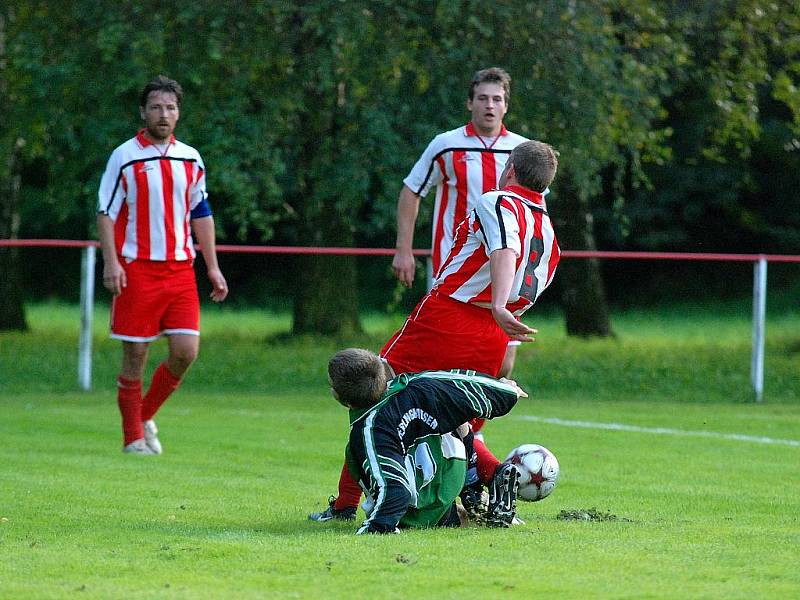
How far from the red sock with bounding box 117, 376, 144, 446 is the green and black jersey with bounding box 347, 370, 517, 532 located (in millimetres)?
3433

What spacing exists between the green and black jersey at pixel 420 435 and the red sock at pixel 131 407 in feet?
11.3

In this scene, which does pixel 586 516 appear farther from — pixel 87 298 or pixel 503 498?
pixel 87 298

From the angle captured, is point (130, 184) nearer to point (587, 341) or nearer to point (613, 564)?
point (613, 564)

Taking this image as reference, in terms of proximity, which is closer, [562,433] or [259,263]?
[562,433]

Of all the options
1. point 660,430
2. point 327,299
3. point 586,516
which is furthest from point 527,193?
point 327,299

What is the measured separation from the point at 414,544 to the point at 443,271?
138cm

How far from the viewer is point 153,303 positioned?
8.93 meters

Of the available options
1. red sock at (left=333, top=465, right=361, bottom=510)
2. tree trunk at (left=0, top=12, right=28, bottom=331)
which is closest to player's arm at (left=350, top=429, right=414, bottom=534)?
red sock at (left=333, top=465, right=361, bottom=510)

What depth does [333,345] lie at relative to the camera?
1777 cm

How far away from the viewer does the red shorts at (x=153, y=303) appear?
29.2 feet

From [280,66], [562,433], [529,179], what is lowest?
[562,433]

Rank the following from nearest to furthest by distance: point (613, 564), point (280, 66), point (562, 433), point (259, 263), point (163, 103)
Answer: point (613, 564) < point (163, 103) < point (562, 433) < point (280, 66) < point (259, 263)

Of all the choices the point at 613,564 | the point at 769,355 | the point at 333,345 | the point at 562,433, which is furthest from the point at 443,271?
the point at 769,355

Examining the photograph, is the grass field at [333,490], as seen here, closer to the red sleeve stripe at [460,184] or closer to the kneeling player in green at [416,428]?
the kneeling player in green at [416,428]
